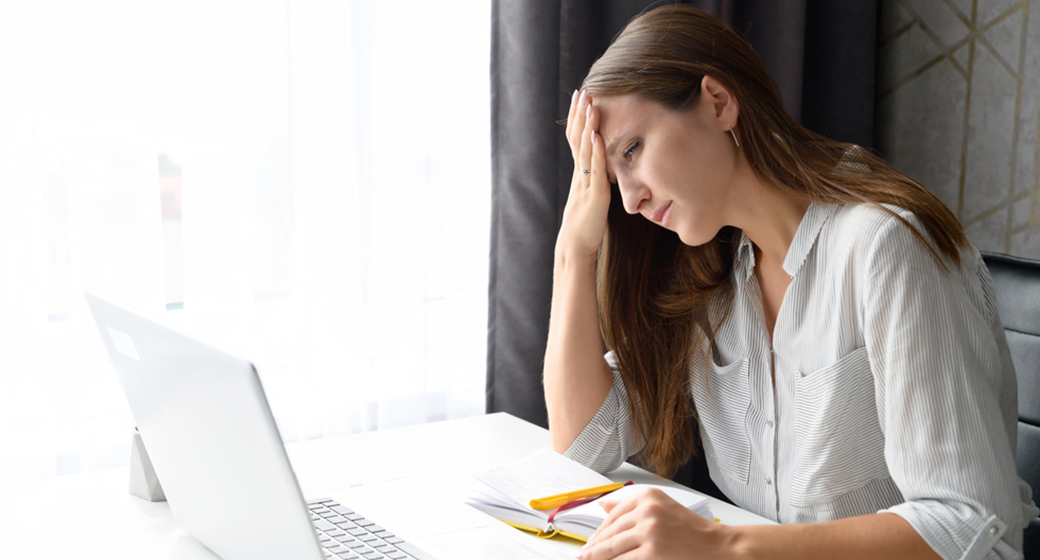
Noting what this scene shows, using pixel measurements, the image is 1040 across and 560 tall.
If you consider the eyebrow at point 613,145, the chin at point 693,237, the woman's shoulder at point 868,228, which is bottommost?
the chin at point 693,237

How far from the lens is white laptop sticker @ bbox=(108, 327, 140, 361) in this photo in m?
0.77

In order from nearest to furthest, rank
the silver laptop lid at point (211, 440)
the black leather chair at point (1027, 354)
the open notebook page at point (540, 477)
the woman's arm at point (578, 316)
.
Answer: the silver laptop lid at point (211, 440), the open notebook page at point (540, 477), the black leather chair at point (1027, 354), the woman's arm at point (578, 316)

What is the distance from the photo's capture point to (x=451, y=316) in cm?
176

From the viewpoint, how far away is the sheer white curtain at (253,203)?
134 centimetres

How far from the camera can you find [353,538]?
87 centimetres

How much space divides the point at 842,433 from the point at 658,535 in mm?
341

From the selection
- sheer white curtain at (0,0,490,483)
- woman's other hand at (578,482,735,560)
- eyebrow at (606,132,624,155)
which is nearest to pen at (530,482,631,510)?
woman's other hand at (578,482,735,560)

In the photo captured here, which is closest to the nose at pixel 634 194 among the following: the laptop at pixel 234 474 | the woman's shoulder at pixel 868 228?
the woman's shoulder at pixel 868 228

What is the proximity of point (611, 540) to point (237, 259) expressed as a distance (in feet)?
3.11

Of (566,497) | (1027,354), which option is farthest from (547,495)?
(1027,354)

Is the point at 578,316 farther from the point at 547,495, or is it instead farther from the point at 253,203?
the point at 253,203

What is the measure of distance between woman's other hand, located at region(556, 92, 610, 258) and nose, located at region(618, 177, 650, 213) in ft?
0.27

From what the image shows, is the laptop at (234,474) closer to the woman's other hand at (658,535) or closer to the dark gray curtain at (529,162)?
the woman's other hand at (658,535)

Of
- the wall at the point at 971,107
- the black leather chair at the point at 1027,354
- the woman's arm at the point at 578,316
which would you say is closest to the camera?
the black leather chair at the point at 1027,354
